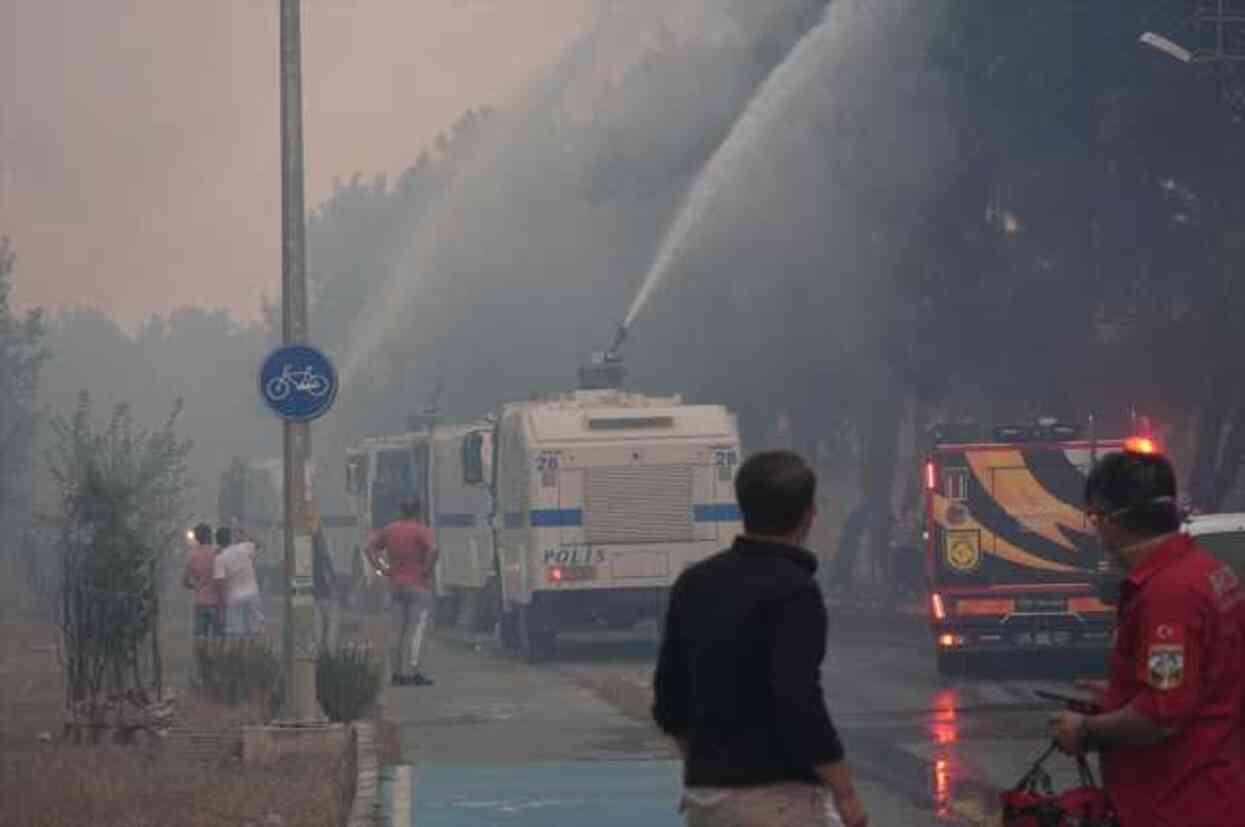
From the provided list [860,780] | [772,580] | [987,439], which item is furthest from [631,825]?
[987,439]

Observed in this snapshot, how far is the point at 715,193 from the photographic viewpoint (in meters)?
41.6

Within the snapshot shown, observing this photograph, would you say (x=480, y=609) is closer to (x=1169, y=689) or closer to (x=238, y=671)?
(x=238, y=671)

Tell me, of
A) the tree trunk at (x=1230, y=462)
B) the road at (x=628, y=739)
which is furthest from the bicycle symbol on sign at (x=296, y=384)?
the tree trunk at (x=1230, y=462)

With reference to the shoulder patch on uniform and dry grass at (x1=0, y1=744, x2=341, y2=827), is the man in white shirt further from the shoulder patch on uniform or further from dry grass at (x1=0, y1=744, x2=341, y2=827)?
the shoulder patch on uniform

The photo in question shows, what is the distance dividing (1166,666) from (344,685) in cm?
1459

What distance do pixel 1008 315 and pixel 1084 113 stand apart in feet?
17.0

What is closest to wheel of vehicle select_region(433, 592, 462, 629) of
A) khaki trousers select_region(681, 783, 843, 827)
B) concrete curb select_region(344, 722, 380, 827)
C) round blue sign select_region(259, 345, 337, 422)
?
concrete curb select_region(344, 722, 380, 827)

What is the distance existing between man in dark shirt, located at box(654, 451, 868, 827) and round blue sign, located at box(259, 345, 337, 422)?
→ 38.3 ft

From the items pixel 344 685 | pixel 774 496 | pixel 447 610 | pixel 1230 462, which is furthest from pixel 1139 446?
pixel 447 610

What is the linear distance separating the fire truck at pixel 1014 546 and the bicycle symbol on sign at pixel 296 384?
9557 millimetres

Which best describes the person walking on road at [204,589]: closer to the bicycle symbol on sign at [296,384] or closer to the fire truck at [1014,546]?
the fire truck at [1014,546]

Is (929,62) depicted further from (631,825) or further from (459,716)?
(631,825)

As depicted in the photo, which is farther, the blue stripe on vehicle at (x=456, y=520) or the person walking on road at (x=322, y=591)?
the blue stripe on vehicle at (x=456, y=520)

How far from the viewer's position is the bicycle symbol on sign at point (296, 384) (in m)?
18.5
